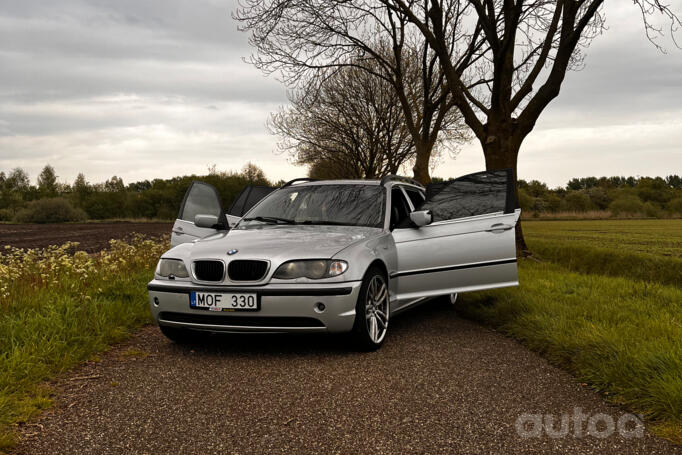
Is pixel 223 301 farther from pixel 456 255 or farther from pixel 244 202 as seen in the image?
pixel 244 202

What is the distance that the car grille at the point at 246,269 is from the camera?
15.8ft

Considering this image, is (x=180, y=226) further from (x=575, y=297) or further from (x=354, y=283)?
(x=575, y=297)

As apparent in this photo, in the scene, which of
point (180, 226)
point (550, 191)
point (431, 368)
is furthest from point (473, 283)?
point (550, 191)

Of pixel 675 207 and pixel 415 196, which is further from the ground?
pixel 415 196

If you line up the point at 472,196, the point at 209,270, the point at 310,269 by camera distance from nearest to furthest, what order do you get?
1. the point at 310,269
2. the point at 209,270
3. the point at 472,196

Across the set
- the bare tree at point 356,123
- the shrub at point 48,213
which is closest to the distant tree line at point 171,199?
the shrub at point 48,213

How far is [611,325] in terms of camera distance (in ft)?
18.0

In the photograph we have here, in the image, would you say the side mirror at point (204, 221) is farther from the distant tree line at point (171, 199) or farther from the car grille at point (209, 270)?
the distant tree line at point (171, 199)

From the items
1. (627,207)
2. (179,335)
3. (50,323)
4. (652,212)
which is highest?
(627,207)

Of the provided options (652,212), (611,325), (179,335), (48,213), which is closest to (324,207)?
(179,335)

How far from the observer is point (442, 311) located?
7.62m

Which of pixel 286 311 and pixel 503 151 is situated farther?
pixel 503 151

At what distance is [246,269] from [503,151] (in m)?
8.49

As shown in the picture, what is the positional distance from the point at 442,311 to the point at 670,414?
4316mm
